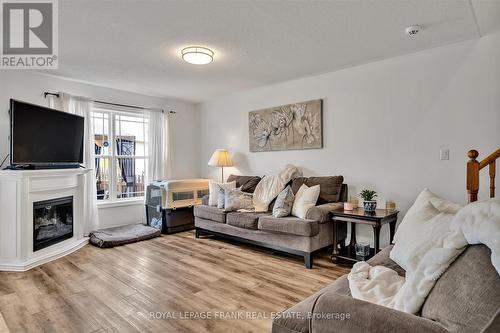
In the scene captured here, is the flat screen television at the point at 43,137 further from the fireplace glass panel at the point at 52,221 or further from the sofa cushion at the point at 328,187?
the sofa cushion at the point at 328,187

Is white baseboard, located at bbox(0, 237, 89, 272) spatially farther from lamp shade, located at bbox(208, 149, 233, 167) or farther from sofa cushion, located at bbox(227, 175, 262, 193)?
sofa cushion, located at bbox(227, 175, 262, 193)

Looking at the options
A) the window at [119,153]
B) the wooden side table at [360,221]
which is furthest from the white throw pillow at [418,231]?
the window at [119,153]

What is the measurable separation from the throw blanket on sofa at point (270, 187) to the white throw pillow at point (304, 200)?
423mm

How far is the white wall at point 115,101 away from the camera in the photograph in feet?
12.0

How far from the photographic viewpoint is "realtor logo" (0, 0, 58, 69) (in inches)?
91.6

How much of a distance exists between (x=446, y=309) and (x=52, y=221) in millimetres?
4205

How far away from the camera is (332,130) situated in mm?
3924

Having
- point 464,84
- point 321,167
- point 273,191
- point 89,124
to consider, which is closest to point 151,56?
point 89,124

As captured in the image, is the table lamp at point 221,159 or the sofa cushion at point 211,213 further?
the table lamp at point 221,159

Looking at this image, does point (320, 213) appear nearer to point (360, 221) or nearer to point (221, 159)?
point (360, 221)

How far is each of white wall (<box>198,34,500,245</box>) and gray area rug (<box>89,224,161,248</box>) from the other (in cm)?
242

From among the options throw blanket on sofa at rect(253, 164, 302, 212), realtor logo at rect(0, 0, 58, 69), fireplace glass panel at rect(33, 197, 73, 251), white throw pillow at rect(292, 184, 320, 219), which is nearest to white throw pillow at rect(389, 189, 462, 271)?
white throw pillow at rect(292, 184, 320, 219)

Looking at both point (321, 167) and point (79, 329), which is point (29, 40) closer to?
point (79, 329)

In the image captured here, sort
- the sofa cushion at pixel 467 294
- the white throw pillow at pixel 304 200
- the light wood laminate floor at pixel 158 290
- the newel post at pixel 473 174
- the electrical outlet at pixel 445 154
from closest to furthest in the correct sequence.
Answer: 1. the sofa cushion at pixel 467 294
2. the light wood laminate floor at pixel 158 290
3. the newel post at pixel 473 174
4. the electrical outlet at pixel 445 154
5. the white throw pillow at pixel 304 200
